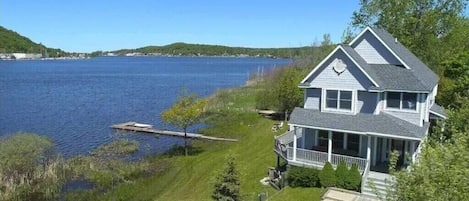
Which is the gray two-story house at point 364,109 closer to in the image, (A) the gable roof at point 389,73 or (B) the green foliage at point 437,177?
(A) the gable roof at point 389,73

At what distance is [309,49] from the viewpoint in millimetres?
96312

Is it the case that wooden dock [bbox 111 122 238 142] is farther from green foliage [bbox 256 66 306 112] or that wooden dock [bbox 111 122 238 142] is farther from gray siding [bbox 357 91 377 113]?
gray siding [bbox 357 91 377 113]

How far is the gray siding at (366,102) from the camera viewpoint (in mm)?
23484

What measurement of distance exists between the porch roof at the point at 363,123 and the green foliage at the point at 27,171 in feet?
52.5

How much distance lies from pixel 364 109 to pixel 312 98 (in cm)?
314

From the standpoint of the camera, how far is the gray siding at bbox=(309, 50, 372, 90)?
2333 centimetres

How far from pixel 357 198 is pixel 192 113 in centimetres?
1743

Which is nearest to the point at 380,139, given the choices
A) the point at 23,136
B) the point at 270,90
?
the point at 23,136

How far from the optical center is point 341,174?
71.8ft

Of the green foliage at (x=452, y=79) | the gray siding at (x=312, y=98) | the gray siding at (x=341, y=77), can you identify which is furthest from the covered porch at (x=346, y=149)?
the green foliage at (x=452, y=79)

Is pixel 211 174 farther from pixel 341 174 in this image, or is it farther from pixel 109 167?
pixel 341 174

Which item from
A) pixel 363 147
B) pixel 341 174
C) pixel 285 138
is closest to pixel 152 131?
pixel 285 138

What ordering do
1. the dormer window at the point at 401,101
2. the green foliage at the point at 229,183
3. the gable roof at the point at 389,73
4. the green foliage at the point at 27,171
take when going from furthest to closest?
the green foliage at the point at 27,171, the dormer window at the point at 401,101, the gable roof at the point at 389,73, the green foliage at the point at 229,183

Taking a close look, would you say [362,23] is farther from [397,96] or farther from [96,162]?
[96,162]
